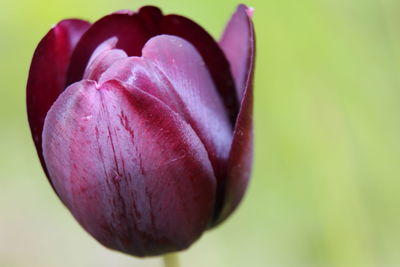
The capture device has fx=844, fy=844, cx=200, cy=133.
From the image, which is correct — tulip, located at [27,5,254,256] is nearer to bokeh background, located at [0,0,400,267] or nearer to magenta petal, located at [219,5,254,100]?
magenta petal, located at [219,5,254,100]

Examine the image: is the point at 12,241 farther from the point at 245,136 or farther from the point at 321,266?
the point at 245,136

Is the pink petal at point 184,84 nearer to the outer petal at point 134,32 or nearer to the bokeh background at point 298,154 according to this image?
the outer petal at point 134,32

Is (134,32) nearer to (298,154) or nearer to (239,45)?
(239,45)

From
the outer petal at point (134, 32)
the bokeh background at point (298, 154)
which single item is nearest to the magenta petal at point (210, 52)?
the outer petal at point (134, 32)

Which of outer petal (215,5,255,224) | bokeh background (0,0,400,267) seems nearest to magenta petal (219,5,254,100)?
outer petal (215,5,255,224)

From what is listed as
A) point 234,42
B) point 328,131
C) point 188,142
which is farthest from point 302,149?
point 188,142
